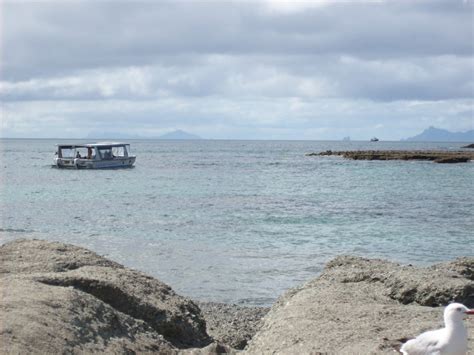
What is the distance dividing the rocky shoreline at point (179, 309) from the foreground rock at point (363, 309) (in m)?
0.01

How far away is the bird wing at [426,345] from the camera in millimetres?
5758

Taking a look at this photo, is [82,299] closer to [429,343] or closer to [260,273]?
[429,343]

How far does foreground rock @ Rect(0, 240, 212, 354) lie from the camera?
20.6ft

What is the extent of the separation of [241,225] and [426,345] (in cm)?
1872

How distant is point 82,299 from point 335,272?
4.26 metres

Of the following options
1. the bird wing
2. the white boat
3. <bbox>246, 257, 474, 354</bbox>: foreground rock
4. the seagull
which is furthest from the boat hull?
the seagull

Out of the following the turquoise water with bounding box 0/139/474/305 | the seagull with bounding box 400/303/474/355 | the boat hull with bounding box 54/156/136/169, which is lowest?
the turquoise water with bounding box 0/139/474/305

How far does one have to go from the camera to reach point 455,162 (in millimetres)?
74375

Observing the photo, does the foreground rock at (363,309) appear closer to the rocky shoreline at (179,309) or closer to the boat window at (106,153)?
the rocky shoreline at (179,309)

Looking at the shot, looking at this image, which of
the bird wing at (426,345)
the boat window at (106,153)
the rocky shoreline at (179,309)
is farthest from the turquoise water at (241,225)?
the boat window at (106,153)

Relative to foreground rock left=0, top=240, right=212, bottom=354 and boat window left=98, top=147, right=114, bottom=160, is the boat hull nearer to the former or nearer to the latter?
boat window left=98, top=147, right=114, bottom=160

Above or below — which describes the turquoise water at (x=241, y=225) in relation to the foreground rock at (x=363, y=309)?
below

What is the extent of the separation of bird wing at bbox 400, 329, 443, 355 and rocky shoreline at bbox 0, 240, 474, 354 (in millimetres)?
377

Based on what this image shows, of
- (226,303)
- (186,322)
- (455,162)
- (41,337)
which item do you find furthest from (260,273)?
(455,162)
